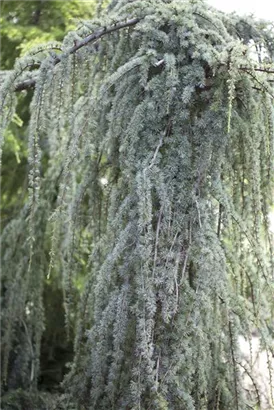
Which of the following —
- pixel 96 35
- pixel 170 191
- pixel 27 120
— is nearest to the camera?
pixel 170 191

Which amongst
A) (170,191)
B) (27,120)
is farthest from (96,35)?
(27,120)

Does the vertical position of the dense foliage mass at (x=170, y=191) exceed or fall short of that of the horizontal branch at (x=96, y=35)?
it falls short

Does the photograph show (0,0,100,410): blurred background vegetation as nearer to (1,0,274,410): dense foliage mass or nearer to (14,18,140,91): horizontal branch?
(1,0,274,410): dense foliage mass

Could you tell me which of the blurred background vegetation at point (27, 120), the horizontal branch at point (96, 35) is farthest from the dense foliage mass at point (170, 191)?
the blurred background vegetation at point (27, 120)

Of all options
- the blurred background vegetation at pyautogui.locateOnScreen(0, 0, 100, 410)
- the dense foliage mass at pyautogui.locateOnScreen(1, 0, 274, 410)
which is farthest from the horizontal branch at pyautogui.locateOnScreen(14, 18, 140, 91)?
the blurred background vegetation at pyautogui.locateOnScreen(0, 0, 100, 410)

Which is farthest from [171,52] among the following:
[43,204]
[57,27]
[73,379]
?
[57,27]

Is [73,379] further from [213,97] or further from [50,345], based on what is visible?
[50,345]

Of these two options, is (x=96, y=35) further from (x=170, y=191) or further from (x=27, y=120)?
(x=27, y=120)

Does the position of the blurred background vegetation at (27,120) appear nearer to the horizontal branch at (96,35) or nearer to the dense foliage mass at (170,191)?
the dense foliage mass at (170,191)

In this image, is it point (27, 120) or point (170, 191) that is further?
point (27, 120)

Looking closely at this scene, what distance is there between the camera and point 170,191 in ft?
7.20

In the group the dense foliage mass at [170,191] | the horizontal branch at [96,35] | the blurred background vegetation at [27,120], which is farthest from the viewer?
the blurred background vegetation at [27,120]

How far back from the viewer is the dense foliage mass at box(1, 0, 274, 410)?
216 centimetres

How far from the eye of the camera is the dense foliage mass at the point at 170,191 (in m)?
2.16
